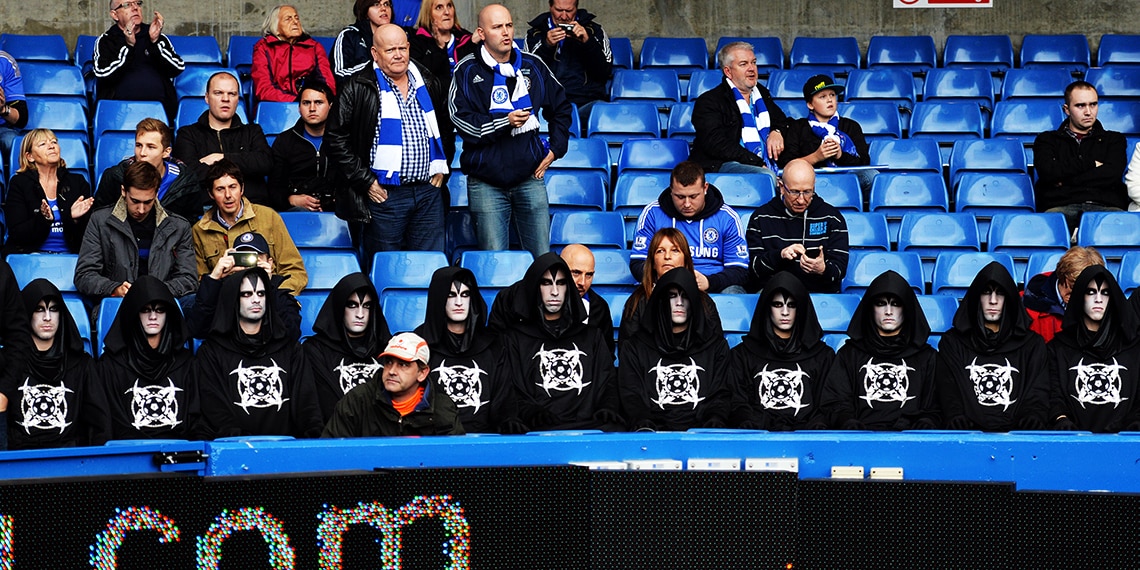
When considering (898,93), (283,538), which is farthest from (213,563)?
(898,93)

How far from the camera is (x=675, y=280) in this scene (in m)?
8.18

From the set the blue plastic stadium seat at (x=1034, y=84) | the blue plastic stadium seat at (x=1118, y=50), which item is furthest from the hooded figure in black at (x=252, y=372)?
the blue plastic stadium seat at (x=1118, y=50)

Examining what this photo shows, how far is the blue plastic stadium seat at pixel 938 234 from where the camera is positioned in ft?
33.2

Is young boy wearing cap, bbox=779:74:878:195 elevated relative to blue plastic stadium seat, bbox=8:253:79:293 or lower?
elevated

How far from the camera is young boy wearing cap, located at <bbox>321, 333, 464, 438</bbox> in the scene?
22.9 ft

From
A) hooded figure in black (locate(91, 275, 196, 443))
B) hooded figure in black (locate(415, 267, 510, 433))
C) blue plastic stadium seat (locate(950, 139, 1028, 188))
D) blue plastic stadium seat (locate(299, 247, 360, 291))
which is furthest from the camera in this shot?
blue plastic stadium seat (locate(950, 139, 1028, 188))

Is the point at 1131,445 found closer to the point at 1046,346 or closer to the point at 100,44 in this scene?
the point at 1046,346

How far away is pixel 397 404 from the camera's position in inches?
279

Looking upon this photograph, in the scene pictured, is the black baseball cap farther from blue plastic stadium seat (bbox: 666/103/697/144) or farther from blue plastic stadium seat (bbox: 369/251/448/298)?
blue plastic stadium seat (bbox: 369/251/448/298)

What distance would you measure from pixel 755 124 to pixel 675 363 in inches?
124

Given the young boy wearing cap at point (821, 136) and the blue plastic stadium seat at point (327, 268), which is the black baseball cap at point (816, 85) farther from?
the blue plastic stadium seat at point (327, 268)

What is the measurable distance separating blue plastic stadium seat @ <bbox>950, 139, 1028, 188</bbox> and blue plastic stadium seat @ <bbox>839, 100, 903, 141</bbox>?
2.67ft

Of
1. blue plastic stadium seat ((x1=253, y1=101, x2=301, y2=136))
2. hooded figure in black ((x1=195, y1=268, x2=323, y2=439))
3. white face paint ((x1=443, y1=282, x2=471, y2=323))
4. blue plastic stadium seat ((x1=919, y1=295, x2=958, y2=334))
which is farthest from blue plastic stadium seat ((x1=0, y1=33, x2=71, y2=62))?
blue plastic stadium seat ((x1=919, y1=295, x2=958, y2=334))

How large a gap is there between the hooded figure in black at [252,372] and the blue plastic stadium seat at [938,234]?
4.28m
